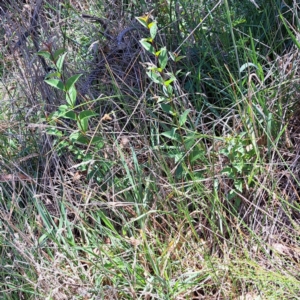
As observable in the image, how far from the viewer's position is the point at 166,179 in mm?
2266

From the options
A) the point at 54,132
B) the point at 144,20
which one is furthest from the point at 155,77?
the point at 54,132

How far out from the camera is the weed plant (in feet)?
6.51

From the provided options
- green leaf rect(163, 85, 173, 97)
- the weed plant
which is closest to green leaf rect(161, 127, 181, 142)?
the weed plant

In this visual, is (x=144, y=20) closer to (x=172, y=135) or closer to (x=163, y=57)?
(x=163, y=57)

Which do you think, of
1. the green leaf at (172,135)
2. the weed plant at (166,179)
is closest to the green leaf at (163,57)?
the weed plant at (166,179)

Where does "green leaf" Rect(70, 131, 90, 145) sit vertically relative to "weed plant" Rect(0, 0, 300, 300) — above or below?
above

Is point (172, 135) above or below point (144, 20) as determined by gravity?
below

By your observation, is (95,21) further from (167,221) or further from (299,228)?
(299,228)

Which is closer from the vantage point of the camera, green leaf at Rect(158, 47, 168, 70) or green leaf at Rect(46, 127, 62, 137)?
green leaf at Rect(158, 47, 168, 70)

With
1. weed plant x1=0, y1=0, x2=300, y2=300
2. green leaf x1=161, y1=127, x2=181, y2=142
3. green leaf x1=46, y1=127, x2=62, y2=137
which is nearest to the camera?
weed plant x1=0, y1=0, x2=300, y2=300

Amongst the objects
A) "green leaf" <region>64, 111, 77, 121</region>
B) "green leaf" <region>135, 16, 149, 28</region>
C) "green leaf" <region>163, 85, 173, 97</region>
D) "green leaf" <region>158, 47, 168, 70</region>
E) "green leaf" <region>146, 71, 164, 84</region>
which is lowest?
"green leaf" <region>163, 85, 173, 97</region>

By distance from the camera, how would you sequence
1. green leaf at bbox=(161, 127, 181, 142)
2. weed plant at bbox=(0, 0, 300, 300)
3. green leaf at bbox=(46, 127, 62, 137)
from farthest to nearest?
green leaf at bbox=(46, 127, 62, 137) → green leaf at bbox=(161, 127, 181, 142) → weed plant at bbox=(0, 0, 300, 300)

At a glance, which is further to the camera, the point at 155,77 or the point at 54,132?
the point at 54,132

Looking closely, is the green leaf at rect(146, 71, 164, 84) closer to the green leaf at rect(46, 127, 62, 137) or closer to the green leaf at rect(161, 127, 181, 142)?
the green leaf at rect(161, 127, 181, 142)
